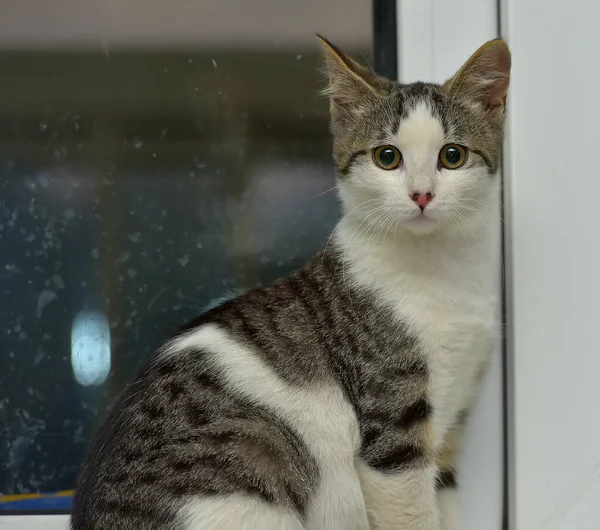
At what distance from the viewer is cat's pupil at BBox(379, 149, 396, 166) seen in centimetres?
114

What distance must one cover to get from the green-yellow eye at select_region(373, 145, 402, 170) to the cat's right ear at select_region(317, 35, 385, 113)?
123mm

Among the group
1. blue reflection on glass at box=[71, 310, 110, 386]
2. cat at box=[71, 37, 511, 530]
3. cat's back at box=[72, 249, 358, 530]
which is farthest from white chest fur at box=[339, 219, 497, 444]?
blue reflection on glass at box=[71, 310, 110, 386]

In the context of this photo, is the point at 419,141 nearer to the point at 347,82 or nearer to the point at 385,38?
the point at 347,82

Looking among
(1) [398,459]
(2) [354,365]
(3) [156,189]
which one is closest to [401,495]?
(1) [398,459]

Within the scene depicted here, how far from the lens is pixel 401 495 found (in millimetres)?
1091

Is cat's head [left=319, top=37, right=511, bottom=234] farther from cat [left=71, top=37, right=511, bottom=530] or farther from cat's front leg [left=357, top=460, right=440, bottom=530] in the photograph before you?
cat's front leg [left=357, top=460, right=440, bottom=530]

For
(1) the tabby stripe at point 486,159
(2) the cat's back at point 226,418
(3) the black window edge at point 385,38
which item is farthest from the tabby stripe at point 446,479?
(3) the black window edge at point 385,38

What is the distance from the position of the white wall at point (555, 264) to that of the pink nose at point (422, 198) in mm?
378

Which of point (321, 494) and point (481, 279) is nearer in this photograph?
point (321, 494)

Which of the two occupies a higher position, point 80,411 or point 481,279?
point 481,279

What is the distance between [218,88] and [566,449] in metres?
1.18

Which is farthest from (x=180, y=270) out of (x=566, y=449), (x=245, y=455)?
(x=566, y=449)

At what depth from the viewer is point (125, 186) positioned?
1.59 m

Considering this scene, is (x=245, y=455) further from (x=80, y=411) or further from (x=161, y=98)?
(x=161, y=98)
